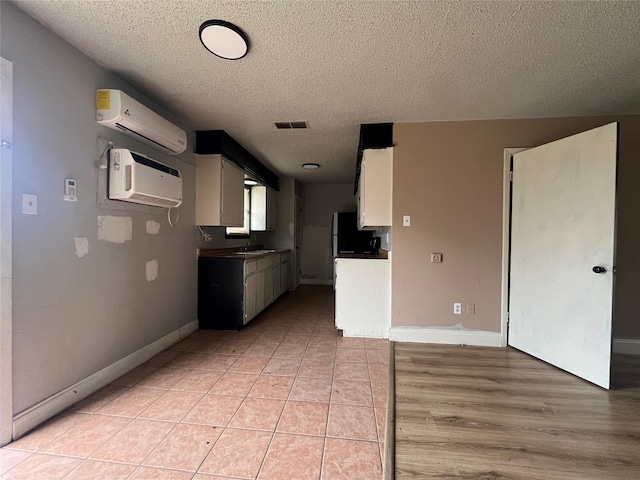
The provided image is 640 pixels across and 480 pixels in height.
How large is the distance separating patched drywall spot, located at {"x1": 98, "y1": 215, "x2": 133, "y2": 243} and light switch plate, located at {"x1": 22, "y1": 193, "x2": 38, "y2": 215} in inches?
16.6

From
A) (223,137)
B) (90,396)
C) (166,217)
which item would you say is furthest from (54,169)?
(223,137)

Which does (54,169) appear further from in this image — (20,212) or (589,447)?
(589,447)

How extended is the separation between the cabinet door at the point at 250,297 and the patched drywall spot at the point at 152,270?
1001mm

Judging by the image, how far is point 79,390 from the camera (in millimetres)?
1910

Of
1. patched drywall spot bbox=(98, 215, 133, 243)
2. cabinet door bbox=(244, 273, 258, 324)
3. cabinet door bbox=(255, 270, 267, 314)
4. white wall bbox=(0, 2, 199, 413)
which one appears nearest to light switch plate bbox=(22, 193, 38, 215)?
white wall bbox=(0, 2, 199, 413)

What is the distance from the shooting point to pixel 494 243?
2.90m

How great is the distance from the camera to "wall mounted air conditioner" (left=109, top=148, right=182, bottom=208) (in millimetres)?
2098

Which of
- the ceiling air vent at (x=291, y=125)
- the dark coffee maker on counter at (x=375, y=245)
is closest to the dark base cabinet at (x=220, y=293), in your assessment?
the ceiling air vent at (x=291, y=125)

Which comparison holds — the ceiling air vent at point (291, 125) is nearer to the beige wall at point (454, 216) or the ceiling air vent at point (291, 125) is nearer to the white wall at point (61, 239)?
the beige wall at point (454, 216)

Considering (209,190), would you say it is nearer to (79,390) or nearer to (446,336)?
(79,390)

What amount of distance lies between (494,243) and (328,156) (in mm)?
2530

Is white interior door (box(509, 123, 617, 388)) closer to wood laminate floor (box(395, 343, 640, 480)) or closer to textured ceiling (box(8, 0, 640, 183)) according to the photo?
wood laminate floor (box(395, 343, 640, 480))

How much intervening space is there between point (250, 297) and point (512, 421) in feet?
9.01

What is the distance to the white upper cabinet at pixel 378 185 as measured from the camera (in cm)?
305
